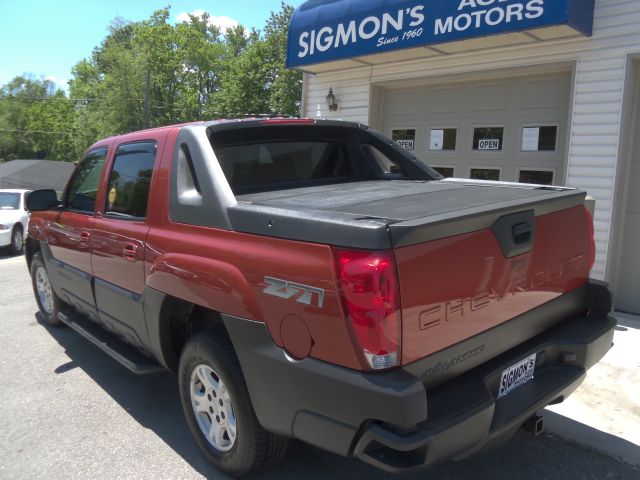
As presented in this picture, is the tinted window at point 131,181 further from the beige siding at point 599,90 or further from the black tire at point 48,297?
the beige siding at point 599,90

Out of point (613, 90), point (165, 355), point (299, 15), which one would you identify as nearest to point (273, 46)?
point (299, 15)

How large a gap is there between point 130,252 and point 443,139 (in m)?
5.53

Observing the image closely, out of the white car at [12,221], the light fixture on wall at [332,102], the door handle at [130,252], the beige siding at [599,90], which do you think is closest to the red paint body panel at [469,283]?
the door handle at [130,252]

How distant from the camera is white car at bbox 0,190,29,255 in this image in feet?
36.5

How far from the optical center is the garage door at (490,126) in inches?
258

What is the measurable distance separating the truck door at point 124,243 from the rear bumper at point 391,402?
→ 3.62 feet

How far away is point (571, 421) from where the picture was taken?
11.6 feet

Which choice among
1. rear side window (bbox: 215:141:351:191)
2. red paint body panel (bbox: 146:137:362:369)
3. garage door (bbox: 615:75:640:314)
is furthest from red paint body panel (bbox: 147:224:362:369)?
garage door (bbox: 615:75:640:314)

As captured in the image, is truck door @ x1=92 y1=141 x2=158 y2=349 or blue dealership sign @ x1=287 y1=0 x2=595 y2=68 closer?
truck door @ x1=92 y1=141 x2=158 y2=349

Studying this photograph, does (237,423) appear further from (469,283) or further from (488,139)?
(488,139)

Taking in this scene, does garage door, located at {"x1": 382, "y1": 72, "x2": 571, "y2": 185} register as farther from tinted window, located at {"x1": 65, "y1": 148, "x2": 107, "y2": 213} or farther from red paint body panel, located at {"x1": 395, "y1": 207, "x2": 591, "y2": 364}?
tinted window, located at {"x1": 65, "y1": 148, "x2": 107, "y2": 213}

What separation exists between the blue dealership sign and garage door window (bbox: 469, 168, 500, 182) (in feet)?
6.11

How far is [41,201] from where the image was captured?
15.4 ft

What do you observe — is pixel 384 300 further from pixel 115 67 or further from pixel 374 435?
pixel 115 67
